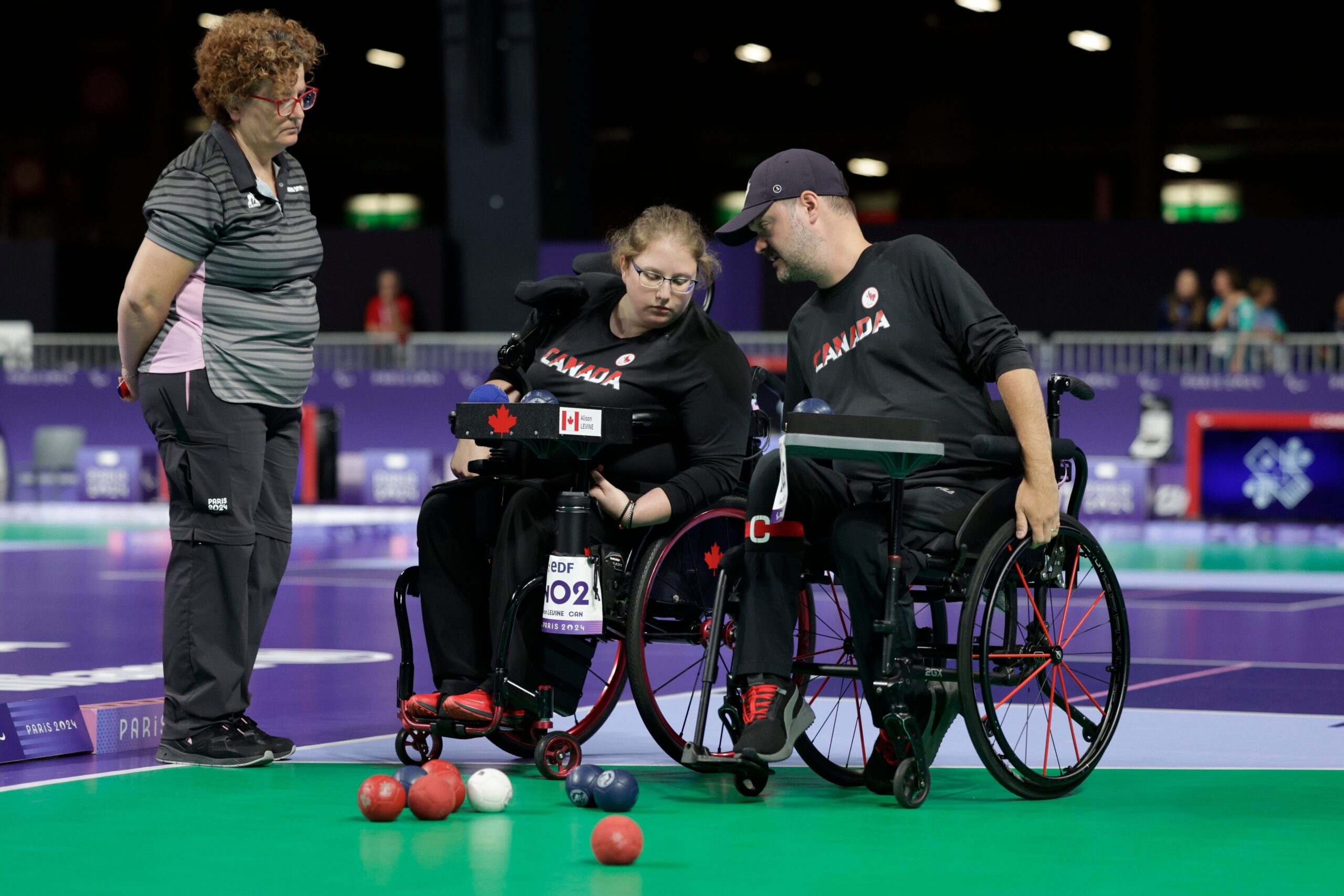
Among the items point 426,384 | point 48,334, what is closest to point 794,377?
point 426,384

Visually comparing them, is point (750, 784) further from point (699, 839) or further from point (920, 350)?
point (920, 350)

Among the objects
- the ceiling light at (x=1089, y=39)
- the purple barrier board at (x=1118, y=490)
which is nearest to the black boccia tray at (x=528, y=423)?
the purple barrier board at (x=1118, y=490)

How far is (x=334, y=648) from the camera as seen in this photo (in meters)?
7.11

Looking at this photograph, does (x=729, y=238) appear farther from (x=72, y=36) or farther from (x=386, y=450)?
(x=72, y=36)

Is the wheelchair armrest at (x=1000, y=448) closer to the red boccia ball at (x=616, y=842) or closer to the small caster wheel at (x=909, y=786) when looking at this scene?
the small caster wheel at (x=909, y=786)

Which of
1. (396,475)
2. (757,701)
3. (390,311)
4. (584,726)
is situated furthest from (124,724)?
(390,311)

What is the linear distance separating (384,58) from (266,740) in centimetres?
2635

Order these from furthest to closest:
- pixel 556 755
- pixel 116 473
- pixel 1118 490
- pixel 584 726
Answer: pixel 116 473 → pixel 1118 490 → pixel 584 726 → pixel 556 755

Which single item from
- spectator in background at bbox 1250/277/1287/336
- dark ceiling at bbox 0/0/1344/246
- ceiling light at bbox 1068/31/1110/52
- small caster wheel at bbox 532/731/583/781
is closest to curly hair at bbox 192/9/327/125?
small caster wheel at bbox 532/731/583/781

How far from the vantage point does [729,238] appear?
4422 mm

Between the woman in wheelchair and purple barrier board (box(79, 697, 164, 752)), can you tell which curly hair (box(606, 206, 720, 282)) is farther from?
purple barrier board (box(79, 697, 164, 752))

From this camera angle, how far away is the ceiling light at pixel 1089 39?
26.3 m

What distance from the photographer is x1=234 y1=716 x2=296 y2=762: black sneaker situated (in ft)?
15.1

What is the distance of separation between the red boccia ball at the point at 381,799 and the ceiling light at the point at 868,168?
28.4 meters
